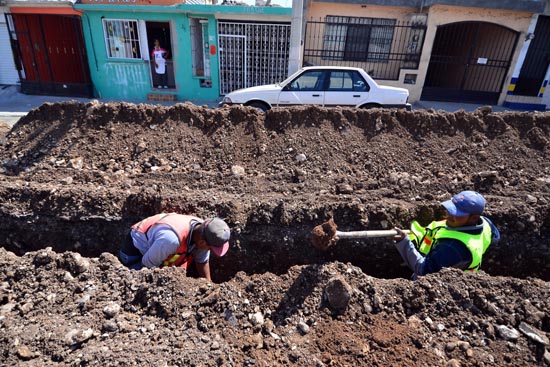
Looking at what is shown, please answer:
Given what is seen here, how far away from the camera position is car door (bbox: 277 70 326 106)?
26.4 ft

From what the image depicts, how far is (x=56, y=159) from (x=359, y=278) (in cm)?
516

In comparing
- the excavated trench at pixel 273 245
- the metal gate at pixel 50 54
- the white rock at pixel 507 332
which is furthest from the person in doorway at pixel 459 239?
the metal gate at pixel 50 54

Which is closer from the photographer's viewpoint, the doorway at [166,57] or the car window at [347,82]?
the car window at [347,82]

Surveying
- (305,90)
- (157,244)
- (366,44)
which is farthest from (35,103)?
(366,44)

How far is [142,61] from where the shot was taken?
11648 mm

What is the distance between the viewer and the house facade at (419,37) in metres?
11.5

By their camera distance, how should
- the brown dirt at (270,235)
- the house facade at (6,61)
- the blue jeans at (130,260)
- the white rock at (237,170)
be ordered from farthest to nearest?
the house facade at (6,61)
the white rock at (237,170)
the blue jeans at (130,260)
the brown dirt at (270,235)

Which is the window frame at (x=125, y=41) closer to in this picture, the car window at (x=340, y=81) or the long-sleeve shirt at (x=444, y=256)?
the car window at (x=340, y=81)

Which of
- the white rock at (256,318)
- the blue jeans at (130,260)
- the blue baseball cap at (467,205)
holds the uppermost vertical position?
the blue baseball cap at (467,205)

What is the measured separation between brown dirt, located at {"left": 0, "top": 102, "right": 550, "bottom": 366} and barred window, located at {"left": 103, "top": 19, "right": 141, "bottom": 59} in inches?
248

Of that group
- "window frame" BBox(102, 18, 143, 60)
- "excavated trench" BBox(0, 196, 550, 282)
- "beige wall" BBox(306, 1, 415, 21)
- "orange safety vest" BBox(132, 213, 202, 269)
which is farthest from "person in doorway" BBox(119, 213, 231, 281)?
"beige wall" BBox(306, 1, 415, 21)

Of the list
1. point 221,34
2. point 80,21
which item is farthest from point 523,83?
point 80,21

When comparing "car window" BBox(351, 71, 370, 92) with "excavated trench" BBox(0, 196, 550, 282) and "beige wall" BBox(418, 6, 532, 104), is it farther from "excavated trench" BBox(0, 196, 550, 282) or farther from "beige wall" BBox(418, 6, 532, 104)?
"beige wall" BBox(418, 6, 532, 104)

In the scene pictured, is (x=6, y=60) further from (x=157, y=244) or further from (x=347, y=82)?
(x=157, y=244)
